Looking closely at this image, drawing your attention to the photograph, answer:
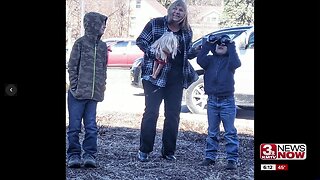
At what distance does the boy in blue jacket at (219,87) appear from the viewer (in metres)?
2.34

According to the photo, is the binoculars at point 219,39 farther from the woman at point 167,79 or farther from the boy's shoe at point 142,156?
the boy's shoe at point 142,156

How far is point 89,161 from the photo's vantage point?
2262mm

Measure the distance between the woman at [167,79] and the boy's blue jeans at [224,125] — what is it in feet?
0.42

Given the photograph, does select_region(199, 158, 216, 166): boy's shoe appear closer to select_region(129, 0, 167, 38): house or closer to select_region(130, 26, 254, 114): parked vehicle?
select_region(130, 26, 254, 114): parked vehicle

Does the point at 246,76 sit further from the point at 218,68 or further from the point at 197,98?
the point at 197,98

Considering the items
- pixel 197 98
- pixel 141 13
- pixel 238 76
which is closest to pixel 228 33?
pixel 238 76

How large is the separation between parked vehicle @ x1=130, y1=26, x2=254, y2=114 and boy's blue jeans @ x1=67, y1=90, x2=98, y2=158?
28 cm

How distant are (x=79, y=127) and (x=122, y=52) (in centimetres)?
34

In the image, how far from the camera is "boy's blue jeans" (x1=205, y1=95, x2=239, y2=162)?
232cm

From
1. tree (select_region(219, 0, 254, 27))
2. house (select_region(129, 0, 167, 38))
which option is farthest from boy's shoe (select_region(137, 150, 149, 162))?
tree (select_region(219, 0, 254, 27))

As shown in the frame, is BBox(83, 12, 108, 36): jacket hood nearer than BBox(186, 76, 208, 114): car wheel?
Yes
